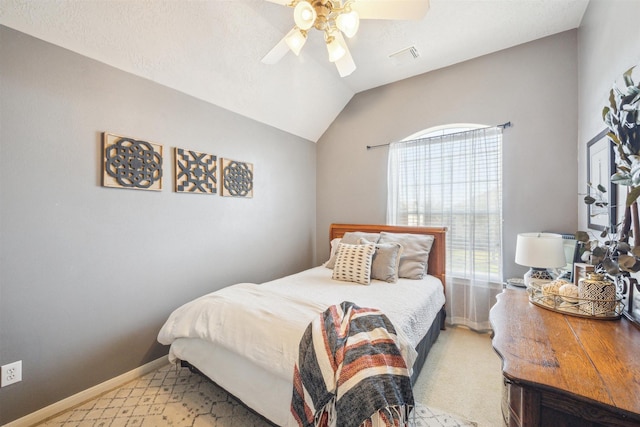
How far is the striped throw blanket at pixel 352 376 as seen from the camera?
1082 mm

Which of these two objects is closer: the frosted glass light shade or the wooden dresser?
the wooden dresser

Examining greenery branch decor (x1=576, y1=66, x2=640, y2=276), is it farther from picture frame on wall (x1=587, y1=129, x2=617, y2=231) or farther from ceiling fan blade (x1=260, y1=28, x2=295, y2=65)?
ceiling fan blade (x1=260, y1=28, x2=295, y2=65)

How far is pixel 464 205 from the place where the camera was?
9.48 ft

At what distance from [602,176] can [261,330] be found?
2388mm

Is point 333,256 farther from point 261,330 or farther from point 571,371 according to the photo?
point 571,371

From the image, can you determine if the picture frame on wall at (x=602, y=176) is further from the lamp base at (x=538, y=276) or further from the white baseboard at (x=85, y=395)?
the white baseboard at (x=85, y=395)

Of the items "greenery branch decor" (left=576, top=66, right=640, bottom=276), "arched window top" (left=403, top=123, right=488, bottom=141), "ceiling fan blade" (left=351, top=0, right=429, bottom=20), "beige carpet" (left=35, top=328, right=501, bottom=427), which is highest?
"ceiling fan blade" (left=351, top=0, right=429, bottom=20)

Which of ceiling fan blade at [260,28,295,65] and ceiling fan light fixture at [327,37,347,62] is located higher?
ceiling fan blade at [260,28,295,65]

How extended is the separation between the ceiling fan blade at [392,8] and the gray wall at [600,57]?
1.04 metres

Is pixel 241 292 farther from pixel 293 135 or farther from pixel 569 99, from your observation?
pixel 569 99

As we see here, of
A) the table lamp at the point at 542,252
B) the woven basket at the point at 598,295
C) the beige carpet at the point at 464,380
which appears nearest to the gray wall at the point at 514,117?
the table lamp at the point at 542,252

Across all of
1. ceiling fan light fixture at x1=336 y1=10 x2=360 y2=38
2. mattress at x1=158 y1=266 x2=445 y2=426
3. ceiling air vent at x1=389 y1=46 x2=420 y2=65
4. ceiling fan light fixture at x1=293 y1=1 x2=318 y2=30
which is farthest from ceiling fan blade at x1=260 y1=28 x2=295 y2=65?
mattress at x1=158 y1=266 x2=445 y2=426

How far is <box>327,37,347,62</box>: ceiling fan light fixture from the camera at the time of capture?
5.51 feet

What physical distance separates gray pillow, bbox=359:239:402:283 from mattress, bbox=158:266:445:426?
0.26 m
